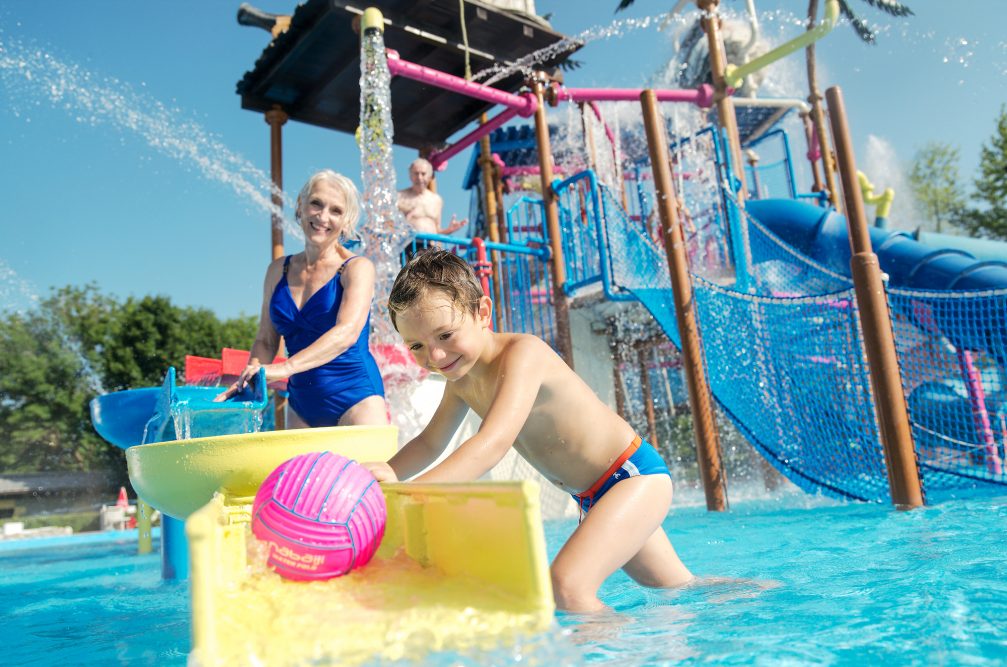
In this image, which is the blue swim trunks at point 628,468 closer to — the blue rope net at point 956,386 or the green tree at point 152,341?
the blue rope net at point 956,386

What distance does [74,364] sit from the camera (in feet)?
83.9

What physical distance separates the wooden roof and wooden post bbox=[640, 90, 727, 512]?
9.34 ft

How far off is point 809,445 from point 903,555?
2794 mm

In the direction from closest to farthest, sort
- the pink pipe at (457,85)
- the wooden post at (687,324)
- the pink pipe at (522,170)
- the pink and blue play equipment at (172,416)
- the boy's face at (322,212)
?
the pink and blue play equipment at (172,416)
the boy's face at (322,212)
the wooden post at (687,324)
the pink pipe at (457,85)
the pink pipe at (522,170)

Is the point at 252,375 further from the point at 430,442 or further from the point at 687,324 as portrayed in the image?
the point at 687,324

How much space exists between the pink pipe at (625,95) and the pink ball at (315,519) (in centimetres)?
745

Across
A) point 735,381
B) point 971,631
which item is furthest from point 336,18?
point 971,631

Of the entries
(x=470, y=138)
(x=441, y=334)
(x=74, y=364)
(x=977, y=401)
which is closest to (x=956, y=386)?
(x=977, y=401)

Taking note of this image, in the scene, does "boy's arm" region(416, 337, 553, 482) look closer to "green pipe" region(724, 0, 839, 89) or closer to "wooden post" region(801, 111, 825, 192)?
"green pipe" region(724, 0, 839, 89)

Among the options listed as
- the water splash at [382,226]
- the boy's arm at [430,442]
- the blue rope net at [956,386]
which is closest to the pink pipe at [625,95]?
the water splash at [382,226]

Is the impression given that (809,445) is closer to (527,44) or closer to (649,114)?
(649,114)

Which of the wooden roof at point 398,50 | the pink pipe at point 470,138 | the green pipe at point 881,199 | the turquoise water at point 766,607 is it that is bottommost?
the turquoise water at point 766,607

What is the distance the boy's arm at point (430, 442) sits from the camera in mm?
2330

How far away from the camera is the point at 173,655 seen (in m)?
2.27
